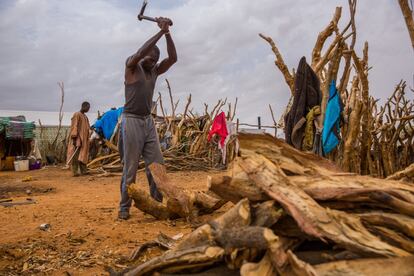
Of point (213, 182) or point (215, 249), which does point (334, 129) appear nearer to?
point (213, 182)

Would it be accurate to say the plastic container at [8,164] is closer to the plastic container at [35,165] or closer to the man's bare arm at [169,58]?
the plastic container at [35,165]

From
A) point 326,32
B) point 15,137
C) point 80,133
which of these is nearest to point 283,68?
point 326,32

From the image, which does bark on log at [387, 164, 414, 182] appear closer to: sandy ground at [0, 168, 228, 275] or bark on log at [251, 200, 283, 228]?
bark on log at [251, 200, 283, 228]

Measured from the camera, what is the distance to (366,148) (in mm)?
5738

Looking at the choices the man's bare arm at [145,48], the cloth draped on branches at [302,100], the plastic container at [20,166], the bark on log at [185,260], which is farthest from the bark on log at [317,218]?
the plastic container at [20,166]

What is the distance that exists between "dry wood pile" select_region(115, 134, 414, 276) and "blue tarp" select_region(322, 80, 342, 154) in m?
1.66

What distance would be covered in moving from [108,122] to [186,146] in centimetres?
225

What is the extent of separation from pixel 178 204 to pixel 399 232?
2.30 m

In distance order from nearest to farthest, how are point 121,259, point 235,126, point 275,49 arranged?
point 121,259 → point 275,49 → point 235,126

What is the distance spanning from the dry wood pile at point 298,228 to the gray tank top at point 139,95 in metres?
2.14

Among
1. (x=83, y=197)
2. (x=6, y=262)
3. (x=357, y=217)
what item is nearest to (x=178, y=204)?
(x=6, y=262)

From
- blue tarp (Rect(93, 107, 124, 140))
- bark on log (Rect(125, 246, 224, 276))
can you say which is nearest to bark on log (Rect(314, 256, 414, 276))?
bark on log (Rect(125, 246, 224, 276))

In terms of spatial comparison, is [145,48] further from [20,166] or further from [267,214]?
[20,166]

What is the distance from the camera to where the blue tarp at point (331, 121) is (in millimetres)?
3980
